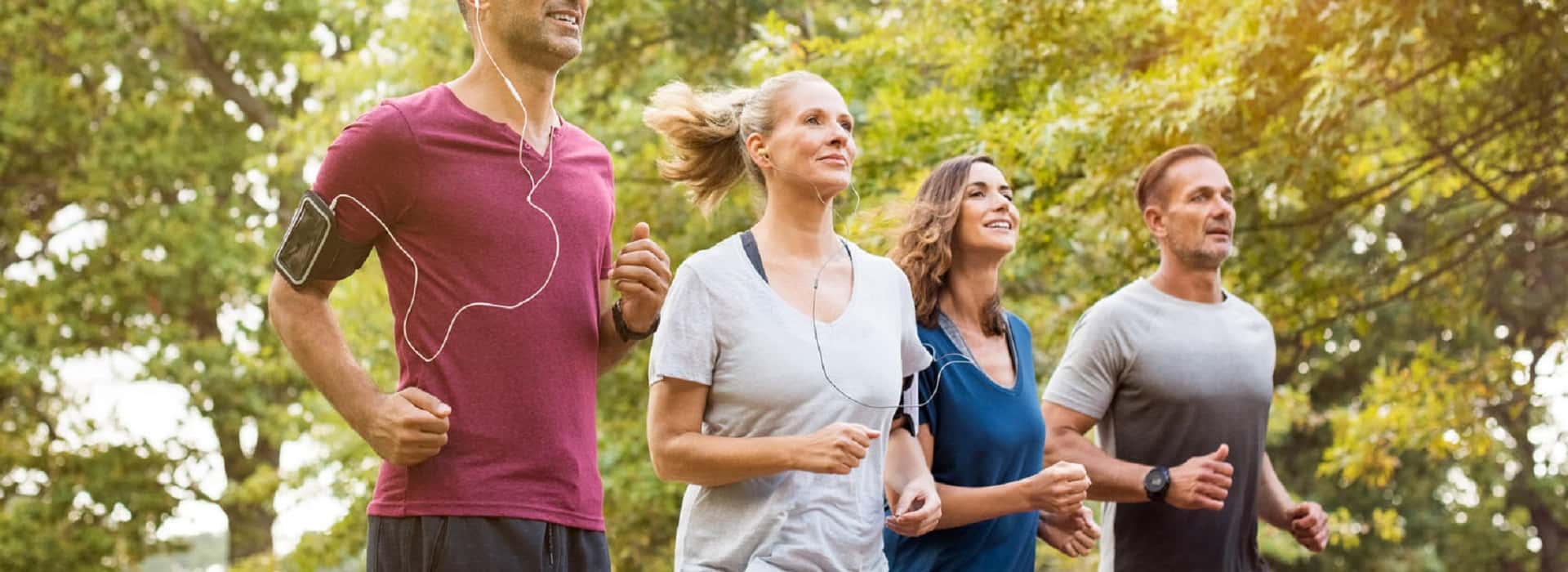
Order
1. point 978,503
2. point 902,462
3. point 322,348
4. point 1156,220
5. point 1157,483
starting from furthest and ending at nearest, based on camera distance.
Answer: point 1156,220 → point 1157,483 → point 978,503 → point 902,462 → point 322,348

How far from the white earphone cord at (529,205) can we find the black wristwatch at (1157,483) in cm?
199

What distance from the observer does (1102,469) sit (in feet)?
14.5

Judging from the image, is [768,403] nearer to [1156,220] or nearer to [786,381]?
[786,381]

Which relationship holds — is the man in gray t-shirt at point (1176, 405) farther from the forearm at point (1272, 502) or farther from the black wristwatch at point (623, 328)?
the black wristwatch at point (623, 328)

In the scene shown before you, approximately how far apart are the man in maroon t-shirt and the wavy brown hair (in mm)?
1469

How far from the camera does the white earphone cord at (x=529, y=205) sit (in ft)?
9.05

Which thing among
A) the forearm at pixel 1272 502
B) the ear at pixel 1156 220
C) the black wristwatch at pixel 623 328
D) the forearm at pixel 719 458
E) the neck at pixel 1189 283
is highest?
the ear at pixel 1156 220

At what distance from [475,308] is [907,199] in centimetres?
346

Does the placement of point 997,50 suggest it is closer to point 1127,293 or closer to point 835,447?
point 1127,293

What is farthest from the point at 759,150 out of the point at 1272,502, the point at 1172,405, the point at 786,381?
the point at 1272,502

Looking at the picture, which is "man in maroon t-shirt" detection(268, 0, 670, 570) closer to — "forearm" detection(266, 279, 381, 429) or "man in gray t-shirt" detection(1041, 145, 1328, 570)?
"forearm" detection(266, 279, 381, 429)

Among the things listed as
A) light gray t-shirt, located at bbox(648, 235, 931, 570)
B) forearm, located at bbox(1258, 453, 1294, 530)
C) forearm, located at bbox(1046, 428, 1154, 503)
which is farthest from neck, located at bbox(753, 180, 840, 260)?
forearm, located at bbox(1258, 453, 1294, 530)

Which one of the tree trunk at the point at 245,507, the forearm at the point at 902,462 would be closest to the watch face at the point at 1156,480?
the forearm at the point at 902,462

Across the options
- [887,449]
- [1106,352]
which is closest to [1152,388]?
[1106,352]
